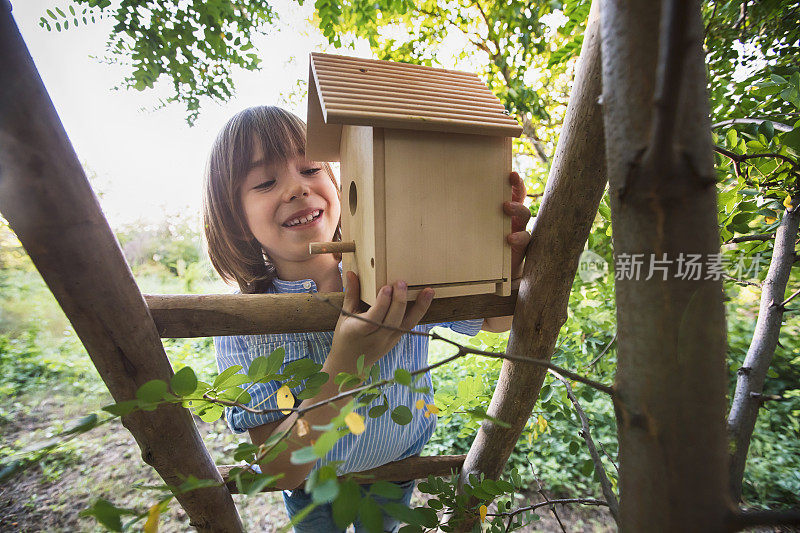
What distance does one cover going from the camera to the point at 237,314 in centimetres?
71

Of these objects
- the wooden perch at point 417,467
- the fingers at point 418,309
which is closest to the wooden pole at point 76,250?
the fingers at point 418,309

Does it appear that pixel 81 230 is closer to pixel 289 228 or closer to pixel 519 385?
pixel 289 228

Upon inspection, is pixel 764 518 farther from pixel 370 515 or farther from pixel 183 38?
pixel 183 38

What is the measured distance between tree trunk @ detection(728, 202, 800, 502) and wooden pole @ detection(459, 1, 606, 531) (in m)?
0.50

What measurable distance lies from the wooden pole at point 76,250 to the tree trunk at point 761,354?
126cm

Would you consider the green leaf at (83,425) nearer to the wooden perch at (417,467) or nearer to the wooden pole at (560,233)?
the wooden pole at (560,233)

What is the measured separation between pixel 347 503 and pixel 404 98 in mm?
739

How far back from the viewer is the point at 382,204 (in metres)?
0.78

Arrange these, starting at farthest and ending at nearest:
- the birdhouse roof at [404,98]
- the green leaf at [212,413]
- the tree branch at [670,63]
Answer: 1. the birdhouse roof at [404,98]
2. the green leaf at [212,413]
3. the tree branch at [670,63]

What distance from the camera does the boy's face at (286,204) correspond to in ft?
3.61

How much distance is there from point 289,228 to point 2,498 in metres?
3.05

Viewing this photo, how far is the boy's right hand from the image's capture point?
0.77m

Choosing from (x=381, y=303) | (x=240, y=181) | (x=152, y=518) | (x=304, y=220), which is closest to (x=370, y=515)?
(x=152, y=518)

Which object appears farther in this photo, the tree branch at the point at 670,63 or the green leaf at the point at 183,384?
the green leaf at the point at 183,384
